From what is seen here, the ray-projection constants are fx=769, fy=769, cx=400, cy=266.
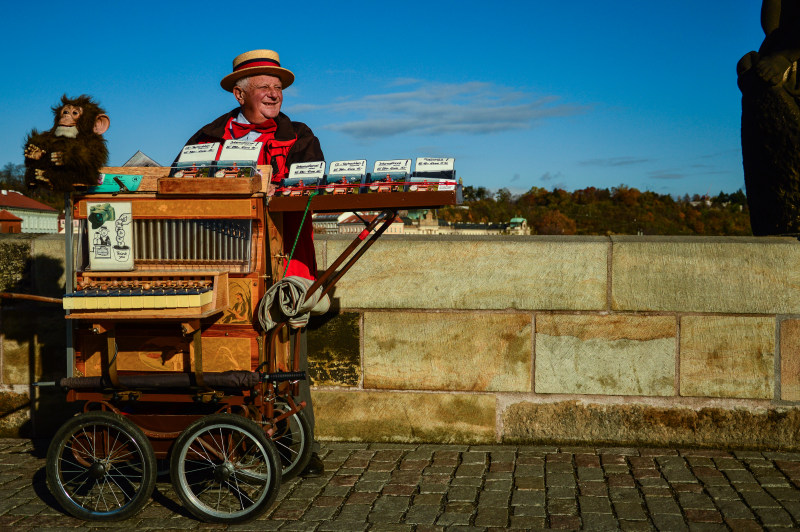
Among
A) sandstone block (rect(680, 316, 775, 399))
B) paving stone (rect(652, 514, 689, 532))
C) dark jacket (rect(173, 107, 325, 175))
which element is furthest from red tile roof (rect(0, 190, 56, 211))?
paving stone (rect(652, 514, 689, 532))

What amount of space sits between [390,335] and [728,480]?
232 centimetres

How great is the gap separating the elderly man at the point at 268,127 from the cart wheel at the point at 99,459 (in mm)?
1058

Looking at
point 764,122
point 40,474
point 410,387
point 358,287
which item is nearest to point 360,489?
point 410,387

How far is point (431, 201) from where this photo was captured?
3.99 m

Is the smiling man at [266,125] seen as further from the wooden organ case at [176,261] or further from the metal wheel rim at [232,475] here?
the metal wheel rim at [232,475]

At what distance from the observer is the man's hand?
419 cm

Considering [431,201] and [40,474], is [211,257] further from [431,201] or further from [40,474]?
[40,474]

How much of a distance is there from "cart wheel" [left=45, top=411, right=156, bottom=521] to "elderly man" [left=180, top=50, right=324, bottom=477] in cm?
106

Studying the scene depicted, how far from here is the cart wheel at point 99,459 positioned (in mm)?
3947

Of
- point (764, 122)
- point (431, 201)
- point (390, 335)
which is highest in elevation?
point (764, 122)

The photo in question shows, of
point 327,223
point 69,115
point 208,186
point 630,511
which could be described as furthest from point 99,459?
point 630,511

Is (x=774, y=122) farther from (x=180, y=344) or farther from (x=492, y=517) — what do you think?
(x=180, y=344)

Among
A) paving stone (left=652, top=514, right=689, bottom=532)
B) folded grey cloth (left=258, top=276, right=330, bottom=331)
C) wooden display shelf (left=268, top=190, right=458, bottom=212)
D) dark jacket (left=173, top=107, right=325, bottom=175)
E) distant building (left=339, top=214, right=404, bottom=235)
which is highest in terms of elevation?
dark jacket (left=173, top=107, right=325, bottom=175)

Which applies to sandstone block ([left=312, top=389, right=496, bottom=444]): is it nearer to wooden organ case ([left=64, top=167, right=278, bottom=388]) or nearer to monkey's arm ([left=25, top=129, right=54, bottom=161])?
wooden organ case ([left=64, top=167, right=278, bottom=388])
